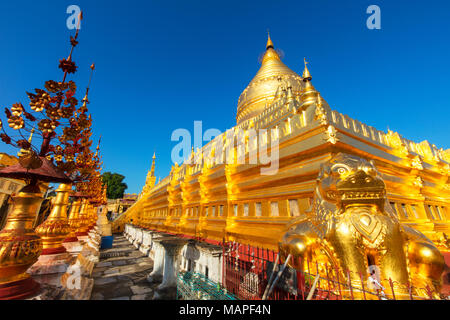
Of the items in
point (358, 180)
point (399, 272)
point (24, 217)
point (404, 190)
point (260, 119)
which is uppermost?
point (260, 119)

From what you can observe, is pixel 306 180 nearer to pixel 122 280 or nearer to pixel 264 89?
pixel 122 280

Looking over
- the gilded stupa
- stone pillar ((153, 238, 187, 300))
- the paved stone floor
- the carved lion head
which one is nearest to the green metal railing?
stone pillar ((153, 238, 187, 300))

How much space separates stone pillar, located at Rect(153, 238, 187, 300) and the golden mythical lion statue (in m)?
2.14

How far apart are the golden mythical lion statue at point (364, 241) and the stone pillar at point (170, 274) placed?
7.01ft

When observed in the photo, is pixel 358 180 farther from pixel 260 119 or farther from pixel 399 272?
pixel 260 119

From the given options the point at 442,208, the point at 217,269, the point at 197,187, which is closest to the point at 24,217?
the point at 217,269

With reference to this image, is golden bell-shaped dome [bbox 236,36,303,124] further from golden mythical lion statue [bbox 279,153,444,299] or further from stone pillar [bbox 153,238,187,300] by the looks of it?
stone pillar [bbox 153,238,187,300]

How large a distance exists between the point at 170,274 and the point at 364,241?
3332 millimetres

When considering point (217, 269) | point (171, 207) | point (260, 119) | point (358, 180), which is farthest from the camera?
point (171, 207)

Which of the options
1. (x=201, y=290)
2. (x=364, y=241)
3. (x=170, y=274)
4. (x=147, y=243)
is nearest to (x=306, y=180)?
(x=364, y=241)

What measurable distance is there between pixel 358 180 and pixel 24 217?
508cm

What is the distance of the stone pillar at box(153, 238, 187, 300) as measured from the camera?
3225mm

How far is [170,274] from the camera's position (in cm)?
338
